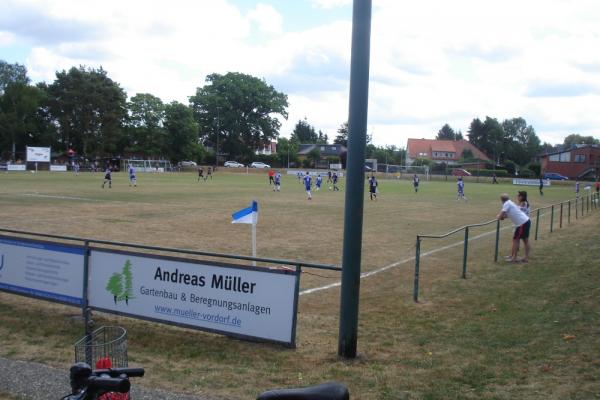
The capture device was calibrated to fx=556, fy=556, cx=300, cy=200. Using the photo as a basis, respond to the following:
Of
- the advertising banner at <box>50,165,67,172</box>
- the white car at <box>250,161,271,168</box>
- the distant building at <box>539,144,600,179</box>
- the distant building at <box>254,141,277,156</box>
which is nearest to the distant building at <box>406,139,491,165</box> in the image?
the distant building at <box>539,144,600,179</box>

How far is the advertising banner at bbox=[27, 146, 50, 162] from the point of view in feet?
255

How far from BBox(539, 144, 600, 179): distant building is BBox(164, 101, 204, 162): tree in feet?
228

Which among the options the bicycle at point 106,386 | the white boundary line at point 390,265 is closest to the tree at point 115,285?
the white boundary line at point 390,265

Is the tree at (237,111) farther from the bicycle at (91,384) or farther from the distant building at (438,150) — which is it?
the bicycle at (91,384)

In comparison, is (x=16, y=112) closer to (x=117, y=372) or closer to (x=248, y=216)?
(x=248, y=216)

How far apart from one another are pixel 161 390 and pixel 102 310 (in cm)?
296

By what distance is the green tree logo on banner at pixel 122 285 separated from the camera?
786 centimetres

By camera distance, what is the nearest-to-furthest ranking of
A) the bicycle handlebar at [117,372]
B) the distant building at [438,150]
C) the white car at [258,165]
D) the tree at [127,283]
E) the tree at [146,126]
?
the bicycle handlebar at [117,372] < the tree at [127,283] < the tree at [146,126] < the white car at [258,165] < the distant building at [438,150]

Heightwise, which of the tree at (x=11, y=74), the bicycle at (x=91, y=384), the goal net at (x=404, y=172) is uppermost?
the tree at (x=11, y=74)

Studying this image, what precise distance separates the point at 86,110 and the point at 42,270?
3501 inches

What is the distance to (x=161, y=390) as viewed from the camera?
5.54m

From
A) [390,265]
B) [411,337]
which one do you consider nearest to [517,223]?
[390,265]

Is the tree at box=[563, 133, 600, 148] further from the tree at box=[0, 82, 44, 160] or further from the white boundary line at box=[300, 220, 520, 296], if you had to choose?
the white boundary line at box=[300, 220, 520, 296]

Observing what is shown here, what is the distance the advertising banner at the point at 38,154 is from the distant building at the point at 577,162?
292 ft
